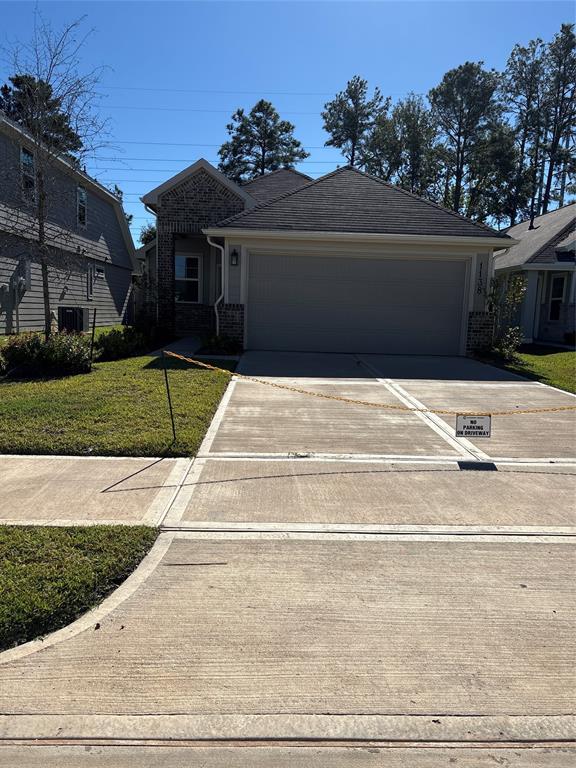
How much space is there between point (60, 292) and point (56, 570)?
58.5 ft

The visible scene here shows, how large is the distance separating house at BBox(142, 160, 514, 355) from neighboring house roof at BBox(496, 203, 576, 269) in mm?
5875

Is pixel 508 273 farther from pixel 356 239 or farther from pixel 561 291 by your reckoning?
pixel 356 239

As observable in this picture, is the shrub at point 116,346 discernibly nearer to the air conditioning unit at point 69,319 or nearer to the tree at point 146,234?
the air conditioning unit at point 69,319

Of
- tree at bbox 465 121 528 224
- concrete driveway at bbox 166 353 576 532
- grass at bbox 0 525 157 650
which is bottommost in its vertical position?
grass at bbox 0 525 157 650

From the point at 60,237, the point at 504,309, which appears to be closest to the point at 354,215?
the point at 504,309

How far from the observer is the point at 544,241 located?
68.2ft

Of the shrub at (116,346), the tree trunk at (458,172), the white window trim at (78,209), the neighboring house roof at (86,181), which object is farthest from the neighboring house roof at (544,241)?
the tree trunk at (458,172)

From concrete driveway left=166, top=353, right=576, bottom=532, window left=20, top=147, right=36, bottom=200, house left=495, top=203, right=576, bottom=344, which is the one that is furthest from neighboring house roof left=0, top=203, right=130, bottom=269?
house left=495, top=203, right=576, bottom=344

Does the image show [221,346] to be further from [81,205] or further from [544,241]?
[544,241]

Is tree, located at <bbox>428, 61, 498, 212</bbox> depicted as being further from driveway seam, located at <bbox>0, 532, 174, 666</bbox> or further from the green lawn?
driveway seam, located at <bbox>0, 532, 174, 666</bbox>

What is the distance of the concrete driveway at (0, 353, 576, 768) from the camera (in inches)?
99.1

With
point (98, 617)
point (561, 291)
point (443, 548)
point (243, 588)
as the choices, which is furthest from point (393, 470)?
point (561, 291)

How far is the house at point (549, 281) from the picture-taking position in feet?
63.7

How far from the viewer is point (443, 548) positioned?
14.1 feet
